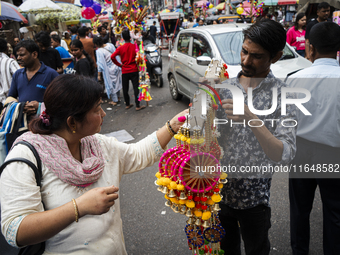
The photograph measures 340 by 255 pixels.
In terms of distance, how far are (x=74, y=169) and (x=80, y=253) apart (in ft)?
1.32

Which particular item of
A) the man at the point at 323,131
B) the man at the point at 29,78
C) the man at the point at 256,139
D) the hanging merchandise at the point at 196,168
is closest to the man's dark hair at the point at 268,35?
the man at the point at 256,139

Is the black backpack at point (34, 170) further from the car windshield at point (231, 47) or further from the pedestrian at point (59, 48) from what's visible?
the pedestrian at point (59, 48)

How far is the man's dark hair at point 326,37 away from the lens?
1801 millimetres

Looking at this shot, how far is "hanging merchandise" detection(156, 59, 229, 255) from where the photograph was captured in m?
1.14

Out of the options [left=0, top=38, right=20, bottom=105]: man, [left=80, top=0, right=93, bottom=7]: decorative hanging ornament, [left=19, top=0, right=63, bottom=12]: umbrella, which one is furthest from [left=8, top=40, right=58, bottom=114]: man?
[left=19, top=0, right=63, bottom=12]: umbrella

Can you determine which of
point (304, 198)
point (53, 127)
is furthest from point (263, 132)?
point (304, 198)

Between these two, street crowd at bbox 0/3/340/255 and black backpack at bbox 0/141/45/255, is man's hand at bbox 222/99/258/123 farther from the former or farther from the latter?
black backpack at bbox 0/141/45/255

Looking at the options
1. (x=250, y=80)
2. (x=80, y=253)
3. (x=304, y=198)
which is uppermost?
(x=250, y=80)

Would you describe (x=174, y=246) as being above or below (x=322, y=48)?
below

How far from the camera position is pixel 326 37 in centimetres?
183

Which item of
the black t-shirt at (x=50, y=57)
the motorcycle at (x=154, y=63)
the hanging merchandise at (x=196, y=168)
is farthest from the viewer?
the motorcycle at (x=154, y=63)

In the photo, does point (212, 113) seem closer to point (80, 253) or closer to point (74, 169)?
point (74, 169)

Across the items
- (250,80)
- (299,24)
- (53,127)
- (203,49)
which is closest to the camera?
(53,127)

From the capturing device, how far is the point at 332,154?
179 centimetres
